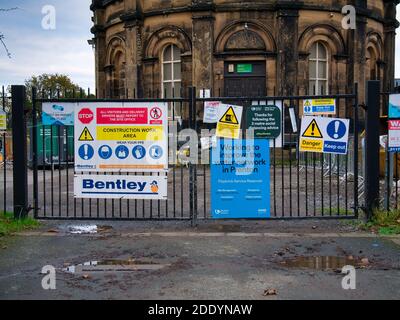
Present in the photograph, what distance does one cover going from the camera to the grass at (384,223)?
8.32 m

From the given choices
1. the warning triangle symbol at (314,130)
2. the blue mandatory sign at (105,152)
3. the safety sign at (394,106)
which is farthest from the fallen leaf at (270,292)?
the safety sign at (394,106)

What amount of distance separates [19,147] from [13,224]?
1.35 metres

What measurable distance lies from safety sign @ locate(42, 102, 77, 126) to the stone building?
Result: 533 inches

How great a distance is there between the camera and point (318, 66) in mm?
24094

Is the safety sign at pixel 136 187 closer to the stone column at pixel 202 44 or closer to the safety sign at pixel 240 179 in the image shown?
the safety sign at pixel 240 179

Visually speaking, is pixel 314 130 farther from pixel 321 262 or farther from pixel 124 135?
pixel 124 135

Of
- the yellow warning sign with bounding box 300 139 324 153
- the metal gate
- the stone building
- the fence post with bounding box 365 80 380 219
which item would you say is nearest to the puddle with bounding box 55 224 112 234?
the metal gate

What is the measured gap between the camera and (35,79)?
62.9 m

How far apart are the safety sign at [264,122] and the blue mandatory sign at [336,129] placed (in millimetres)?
940

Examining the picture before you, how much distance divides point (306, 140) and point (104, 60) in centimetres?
2139

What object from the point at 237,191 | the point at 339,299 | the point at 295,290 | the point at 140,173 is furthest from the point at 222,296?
the point at 140,173

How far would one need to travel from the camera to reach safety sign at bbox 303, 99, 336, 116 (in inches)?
696

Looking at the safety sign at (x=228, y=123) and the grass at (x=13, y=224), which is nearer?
the grass at (x=13, y=224)
